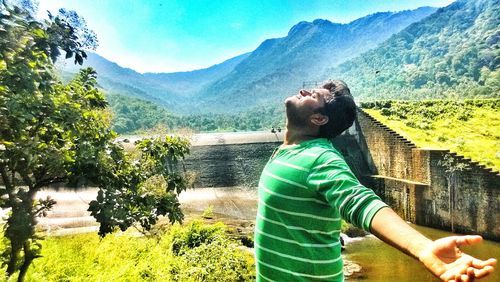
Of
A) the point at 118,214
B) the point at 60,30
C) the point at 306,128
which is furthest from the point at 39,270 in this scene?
the point at 306,128

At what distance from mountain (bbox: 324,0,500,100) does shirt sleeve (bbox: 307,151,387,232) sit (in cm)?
4656

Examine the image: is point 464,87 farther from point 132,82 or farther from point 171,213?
point 132,82

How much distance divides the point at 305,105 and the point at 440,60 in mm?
76075

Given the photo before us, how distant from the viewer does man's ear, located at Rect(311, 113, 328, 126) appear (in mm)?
1971

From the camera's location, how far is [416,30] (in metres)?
111

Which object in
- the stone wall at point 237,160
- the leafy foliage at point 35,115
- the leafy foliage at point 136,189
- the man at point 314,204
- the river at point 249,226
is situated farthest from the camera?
→ the stone wall at point 237,160

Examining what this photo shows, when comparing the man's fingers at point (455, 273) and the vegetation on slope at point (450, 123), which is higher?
the man's fingers at point (455, 273)

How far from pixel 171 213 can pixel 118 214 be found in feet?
2.70

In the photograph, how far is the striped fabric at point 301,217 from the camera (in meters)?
1.64

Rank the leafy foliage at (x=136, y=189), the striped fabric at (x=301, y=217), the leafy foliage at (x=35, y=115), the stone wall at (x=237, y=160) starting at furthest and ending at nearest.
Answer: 1. the stone wall at (x=237, y=160)
2. the leafy foliage at (x=136, y=189)
3. the leafy foliage at (x=35, y=115)
4. the striped fabric at (x=301, y=217)

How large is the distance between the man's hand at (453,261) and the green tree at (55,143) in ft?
A: 8.85

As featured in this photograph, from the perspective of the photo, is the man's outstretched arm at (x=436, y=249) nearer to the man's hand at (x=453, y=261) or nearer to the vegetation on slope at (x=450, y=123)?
the man's hand at (x=453, y=261)

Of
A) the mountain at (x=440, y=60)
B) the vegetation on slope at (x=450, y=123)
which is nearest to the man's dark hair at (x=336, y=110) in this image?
the vegetation on slope at (x=450, y=123)

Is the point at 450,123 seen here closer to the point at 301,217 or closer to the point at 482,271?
the point at 301,217
